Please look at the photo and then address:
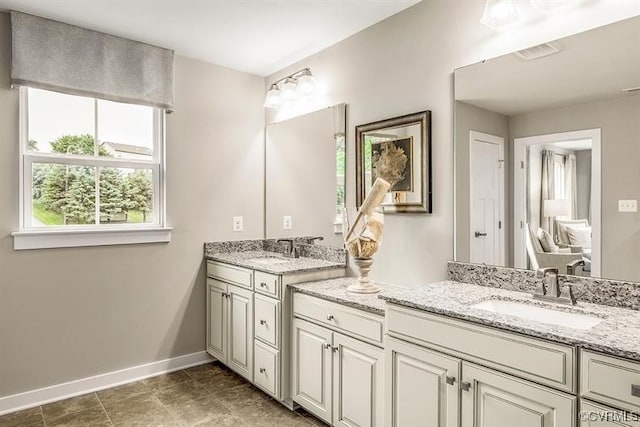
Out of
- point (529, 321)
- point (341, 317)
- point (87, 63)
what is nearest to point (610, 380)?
point (529, 321)

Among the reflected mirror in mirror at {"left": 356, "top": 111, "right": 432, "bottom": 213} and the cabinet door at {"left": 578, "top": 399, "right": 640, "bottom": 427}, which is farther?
the reflected mirror in mirror at {"left": 356, "top": 111, "right": 432, "bottom": 213}

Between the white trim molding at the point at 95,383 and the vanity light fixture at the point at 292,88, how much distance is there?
2090mm

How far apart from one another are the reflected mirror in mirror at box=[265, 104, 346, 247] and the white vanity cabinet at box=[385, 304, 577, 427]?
1198 mm

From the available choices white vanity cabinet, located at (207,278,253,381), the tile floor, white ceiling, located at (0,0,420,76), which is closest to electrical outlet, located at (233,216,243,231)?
white vanity cabinet, located at (207,278,253,381)

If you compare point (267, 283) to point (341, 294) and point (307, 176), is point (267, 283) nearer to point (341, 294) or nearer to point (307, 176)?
point (341, 294)

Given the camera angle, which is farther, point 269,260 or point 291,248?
point 291,248

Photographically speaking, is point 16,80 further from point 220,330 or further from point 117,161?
point 220,330

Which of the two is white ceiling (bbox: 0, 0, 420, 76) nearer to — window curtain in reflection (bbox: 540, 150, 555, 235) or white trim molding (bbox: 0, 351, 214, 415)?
window curtain in reflection (bbox: 540, 150, 555, 235)

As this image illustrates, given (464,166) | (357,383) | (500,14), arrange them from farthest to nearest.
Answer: (464,166), (357,383), (500,14)

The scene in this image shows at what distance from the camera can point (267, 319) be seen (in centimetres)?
256

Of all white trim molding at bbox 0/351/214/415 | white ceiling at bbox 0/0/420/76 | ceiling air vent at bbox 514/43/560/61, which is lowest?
white trim molding at bbox 0/351/214/415

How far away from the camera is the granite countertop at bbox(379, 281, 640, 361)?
1.19 m

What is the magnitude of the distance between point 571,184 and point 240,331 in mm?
2171

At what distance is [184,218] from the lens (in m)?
3.17
